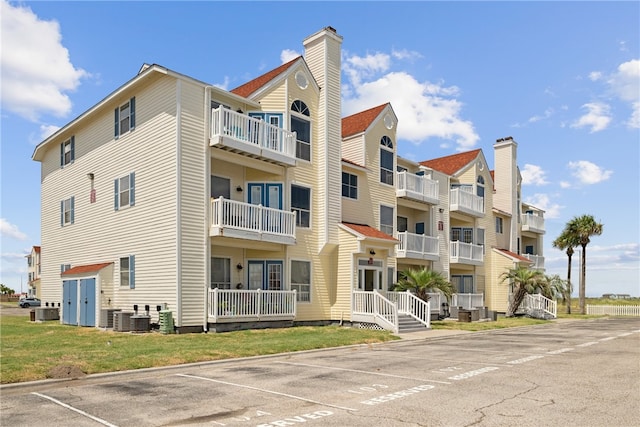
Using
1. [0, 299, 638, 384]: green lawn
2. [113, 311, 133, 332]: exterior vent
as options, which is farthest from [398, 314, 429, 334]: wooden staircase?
[113, 311, 133, 332]: exterior vent

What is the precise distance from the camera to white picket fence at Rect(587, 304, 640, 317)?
1869 inches

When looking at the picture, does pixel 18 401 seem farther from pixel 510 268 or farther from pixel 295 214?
pixel 510 268

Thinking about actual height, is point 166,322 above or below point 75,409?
below

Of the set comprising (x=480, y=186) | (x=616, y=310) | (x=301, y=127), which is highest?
(x=301, y=127)

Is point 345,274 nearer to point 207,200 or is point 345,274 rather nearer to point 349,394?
point 207,200

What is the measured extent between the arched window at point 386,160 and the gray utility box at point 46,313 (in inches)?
739

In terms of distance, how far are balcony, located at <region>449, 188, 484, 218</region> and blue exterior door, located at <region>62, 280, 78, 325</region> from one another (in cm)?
2331

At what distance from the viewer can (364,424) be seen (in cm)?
761

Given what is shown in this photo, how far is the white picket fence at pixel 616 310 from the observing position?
47.5 meters

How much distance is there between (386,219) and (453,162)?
11446mm

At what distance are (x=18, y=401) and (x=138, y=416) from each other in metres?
2.63

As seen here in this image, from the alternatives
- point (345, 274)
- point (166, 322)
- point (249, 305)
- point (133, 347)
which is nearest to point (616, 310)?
point (345, 274)

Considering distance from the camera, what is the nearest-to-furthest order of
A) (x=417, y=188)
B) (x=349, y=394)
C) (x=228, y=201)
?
(x=349, y=394)
(x=228, y=201)
(x=417, y=188)

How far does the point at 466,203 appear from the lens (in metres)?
37.9
